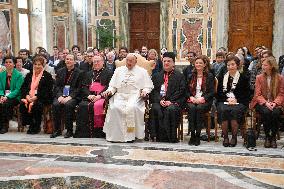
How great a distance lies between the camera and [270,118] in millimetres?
5652

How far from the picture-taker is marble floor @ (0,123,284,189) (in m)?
4.24

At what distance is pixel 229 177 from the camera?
4.43 meters

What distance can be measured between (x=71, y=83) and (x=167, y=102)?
167cm

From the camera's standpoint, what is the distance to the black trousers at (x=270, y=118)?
5.63 metres

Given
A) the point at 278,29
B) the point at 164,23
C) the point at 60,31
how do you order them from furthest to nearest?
the point at 164,23, the point at 60,31, the point at 278,29

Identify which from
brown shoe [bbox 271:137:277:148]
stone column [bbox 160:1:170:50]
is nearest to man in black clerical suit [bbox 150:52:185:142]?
brown shoe [bbox 271:137:277:148]

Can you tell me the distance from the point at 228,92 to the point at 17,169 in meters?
3.14

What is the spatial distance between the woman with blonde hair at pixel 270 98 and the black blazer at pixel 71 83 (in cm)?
275

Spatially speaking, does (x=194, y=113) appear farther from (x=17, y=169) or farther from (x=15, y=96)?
(x=15, y=96)

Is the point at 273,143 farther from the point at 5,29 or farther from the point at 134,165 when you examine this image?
the point at 5,29

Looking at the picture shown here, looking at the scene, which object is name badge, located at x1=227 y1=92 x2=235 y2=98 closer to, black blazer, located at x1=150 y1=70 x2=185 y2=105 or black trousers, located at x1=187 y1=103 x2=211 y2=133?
black trousers, located at x1=187 y1=103 x2=211 y2=133

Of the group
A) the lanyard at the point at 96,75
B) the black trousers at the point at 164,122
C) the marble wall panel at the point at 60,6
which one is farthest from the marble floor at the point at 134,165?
the marble wall panel at the point at 60,6

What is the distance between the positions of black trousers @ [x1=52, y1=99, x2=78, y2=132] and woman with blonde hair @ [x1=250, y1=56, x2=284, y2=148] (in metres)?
2.72

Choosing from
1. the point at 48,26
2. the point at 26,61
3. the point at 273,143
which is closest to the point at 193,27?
the point at 48,26
